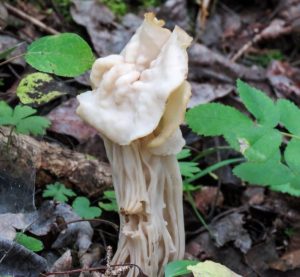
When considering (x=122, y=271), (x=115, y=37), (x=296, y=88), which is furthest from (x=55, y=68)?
(x=296, y=88)

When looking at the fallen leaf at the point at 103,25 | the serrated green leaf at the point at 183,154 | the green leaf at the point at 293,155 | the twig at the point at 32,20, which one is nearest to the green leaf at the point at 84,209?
the serrated green leaf at the point at 183,154

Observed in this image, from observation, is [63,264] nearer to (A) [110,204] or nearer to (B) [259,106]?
(A) [110,204]

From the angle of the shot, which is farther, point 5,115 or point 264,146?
point 5,115

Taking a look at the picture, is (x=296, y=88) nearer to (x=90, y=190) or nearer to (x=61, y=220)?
(x=90, y=190)

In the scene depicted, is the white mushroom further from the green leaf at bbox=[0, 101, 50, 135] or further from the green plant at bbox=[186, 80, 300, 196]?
Result: the green leaf at bbox=[0, 101, 50, 135]

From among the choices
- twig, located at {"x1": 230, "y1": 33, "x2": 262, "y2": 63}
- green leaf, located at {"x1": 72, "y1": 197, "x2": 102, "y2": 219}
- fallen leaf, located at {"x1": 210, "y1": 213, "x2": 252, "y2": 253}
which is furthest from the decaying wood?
twig, located at {"x1": 230, "y1": 33, "x2": 262, "y2": 63}

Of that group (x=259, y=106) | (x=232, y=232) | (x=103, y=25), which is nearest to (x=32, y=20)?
(x=103, y=25)
